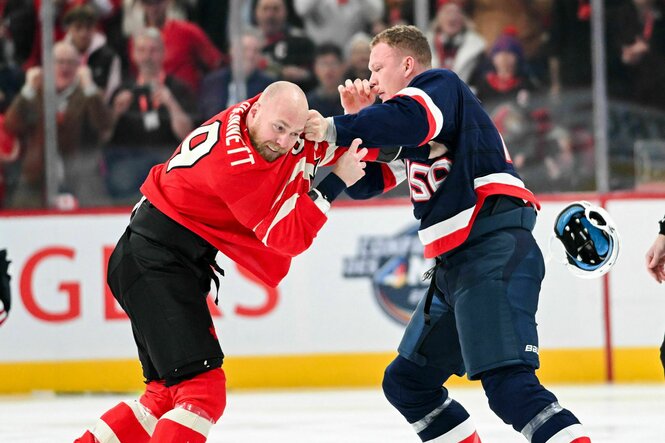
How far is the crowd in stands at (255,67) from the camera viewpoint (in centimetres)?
841

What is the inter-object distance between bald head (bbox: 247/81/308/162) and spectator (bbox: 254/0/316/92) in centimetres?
484

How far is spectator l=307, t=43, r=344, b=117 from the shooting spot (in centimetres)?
853

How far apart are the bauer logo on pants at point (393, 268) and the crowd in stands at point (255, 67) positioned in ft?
3.49

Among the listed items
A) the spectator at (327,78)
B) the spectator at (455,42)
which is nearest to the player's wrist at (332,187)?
the spectator at (327,78)

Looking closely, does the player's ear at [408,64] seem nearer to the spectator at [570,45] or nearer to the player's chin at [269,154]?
the player's chin at [269,154]

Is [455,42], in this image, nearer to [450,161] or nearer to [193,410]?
[450,161]

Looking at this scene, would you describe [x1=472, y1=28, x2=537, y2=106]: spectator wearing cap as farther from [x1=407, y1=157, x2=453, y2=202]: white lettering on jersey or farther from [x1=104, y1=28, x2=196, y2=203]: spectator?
[x1=407, y1=157, x2=453, y2=202]: white lettering on jersey

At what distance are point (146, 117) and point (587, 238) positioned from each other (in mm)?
5193

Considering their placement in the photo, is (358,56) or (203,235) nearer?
(203,235)

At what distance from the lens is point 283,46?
28.5 feet

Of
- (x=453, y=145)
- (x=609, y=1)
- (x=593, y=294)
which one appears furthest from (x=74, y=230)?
(x=453, y=145)

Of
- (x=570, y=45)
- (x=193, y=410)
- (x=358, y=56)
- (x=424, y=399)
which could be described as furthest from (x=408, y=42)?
(x=570, y=45)

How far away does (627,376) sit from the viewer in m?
7.86

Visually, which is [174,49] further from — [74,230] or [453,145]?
[453,145]
